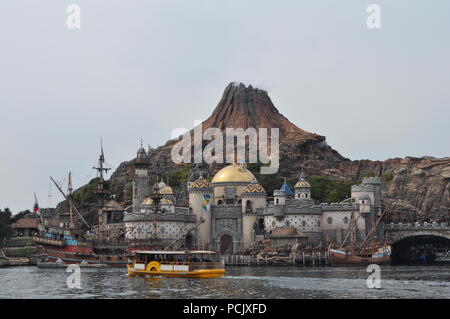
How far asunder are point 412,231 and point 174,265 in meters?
77.0

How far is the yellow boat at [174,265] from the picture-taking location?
101m

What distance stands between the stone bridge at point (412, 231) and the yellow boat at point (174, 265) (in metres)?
70.8

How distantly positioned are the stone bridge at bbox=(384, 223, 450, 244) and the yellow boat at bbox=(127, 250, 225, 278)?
2787 inches

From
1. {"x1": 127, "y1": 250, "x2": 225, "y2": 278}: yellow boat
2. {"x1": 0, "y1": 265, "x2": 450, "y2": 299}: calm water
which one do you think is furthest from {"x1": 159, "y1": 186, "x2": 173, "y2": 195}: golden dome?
{"x1": 0, "y1": 265, "x2": 450, "y2": 299}: calm water

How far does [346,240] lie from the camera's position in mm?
157125

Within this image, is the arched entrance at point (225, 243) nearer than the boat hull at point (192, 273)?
No

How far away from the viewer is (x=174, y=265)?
102 metres

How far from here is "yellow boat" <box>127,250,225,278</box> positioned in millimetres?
101000

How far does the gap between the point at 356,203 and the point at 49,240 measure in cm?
5986

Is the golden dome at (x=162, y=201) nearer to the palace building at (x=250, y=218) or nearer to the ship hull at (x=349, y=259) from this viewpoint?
the palace building at (x=250, y=218)

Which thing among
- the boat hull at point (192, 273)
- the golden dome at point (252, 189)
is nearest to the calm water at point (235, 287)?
the boat hull at point (192, 273)

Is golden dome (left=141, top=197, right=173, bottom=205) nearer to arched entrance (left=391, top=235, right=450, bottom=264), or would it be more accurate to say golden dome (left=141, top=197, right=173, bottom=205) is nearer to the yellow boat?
arched entrance (left=391, top=235, right=450, bottom=264)

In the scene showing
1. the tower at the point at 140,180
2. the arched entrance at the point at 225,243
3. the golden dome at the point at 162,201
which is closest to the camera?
the arched entrance at the point at 225,243
